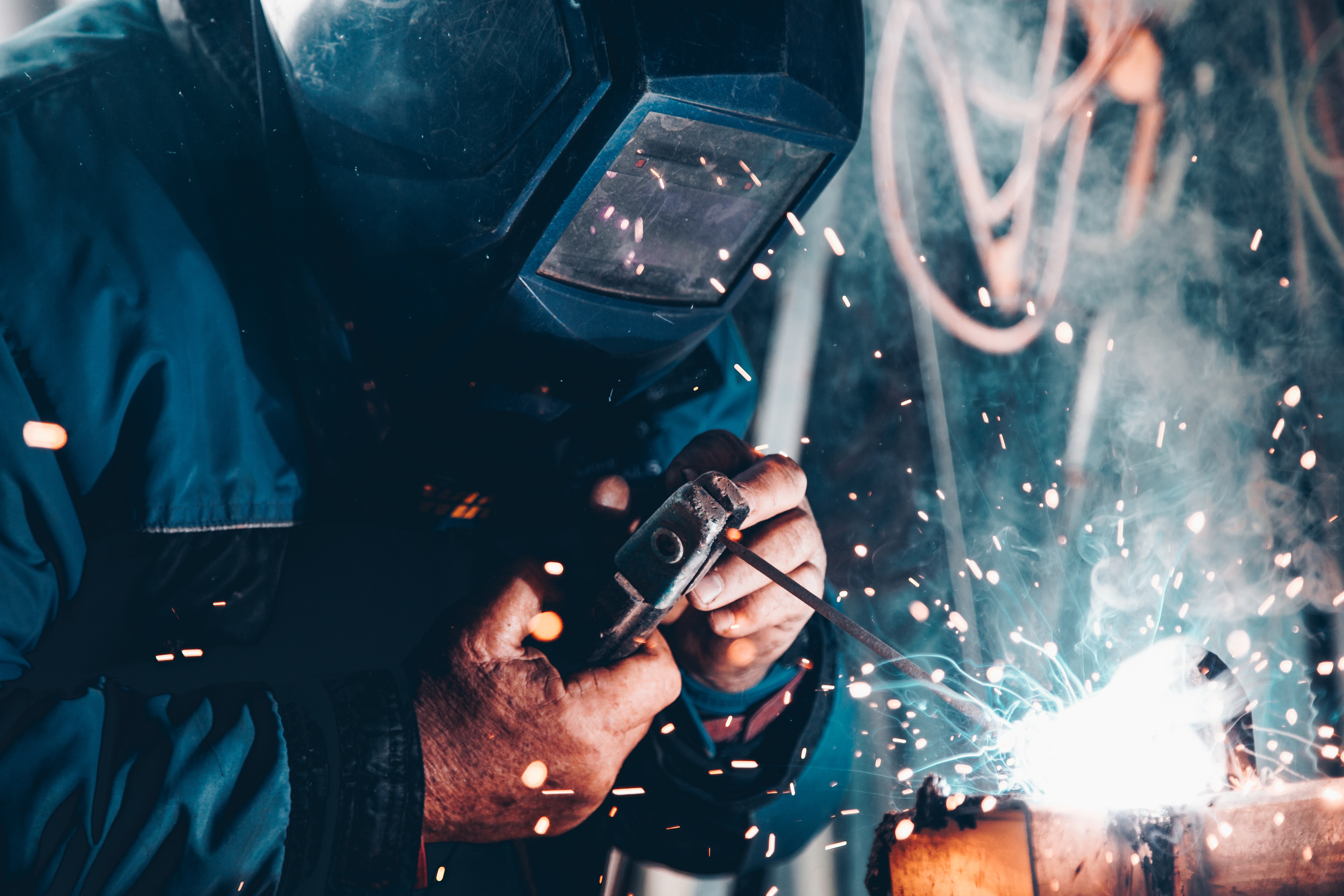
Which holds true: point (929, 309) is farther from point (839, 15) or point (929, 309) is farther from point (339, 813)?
point (339, 813)

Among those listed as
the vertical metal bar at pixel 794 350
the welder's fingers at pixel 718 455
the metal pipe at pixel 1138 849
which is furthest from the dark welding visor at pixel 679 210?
the vertical metal bar at pixel 794 350

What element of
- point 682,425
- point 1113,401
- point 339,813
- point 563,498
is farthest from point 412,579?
point 1113,401

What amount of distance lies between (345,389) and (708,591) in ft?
2.17

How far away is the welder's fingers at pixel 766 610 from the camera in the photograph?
1.22m

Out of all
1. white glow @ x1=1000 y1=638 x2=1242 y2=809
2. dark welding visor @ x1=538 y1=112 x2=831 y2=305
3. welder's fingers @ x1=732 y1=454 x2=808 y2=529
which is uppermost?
dark welding visor @ x1=538 y1=112 x2=831 y2=305

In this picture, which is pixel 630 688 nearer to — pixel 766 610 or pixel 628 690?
pixel 628 690

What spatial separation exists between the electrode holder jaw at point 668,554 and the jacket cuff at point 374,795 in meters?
0.31

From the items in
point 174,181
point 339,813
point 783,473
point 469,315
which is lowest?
point 339,813

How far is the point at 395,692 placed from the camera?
3.32 feet

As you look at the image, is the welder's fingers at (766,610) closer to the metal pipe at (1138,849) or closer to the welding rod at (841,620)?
the welding rod at (841,620)

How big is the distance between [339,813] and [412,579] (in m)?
0.52

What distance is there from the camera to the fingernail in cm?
114

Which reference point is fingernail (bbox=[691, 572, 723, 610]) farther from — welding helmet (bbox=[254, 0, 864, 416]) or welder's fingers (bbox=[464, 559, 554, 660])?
welding helmet (bbox=[254, 0, 864, 416])

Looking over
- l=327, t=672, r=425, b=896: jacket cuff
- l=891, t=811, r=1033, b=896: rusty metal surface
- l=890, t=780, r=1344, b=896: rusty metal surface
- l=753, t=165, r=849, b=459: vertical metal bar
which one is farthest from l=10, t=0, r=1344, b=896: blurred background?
l=327, t=672, r=425, b=896: jacket cuff
